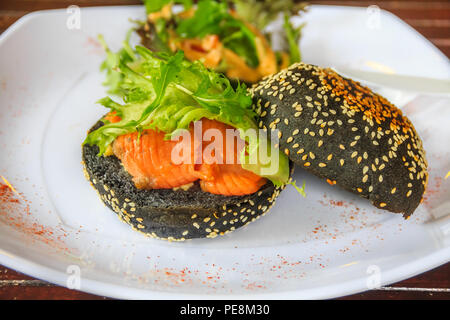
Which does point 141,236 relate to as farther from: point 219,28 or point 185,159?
point 219,28

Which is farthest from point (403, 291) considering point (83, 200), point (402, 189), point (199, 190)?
point (83, 200)

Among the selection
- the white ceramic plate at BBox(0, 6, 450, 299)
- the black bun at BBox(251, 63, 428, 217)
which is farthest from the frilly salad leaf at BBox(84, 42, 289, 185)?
the white ceramic plate at BBox(0, 6, 450, 299)

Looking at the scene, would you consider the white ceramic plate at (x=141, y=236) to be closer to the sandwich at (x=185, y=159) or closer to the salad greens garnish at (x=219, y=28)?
the sandwich at (x=185, y=159)

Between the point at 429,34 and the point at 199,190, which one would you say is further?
the point at 429,34

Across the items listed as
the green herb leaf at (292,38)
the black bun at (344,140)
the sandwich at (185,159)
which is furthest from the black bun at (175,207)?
the green herb leaf at (292,38)

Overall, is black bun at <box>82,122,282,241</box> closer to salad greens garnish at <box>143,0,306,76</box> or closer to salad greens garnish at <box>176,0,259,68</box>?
salad greens garnish at <box>143,0,306,76</box>

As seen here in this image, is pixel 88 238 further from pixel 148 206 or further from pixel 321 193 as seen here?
pixel 321 193
